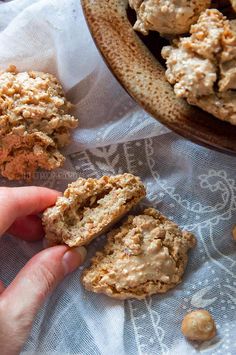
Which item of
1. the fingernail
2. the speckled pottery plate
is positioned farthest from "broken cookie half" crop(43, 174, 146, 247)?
the speckled pottery plate

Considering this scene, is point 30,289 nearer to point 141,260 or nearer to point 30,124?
point 141,260

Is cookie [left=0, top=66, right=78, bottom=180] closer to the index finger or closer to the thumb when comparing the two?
the index finger

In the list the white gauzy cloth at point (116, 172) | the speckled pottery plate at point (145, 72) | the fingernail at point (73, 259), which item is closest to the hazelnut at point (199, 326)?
the white gauzy cloth at point (116, 172)

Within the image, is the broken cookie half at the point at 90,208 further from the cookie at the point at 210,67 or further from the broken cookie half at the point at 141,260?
the cookie at the point at 210,67

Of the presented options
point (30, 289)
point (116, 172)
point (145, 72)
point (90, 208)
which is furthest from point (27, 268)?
point (145, 72)

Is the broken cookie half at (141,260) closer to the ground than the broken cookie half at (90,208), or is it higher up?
closer to the ground
